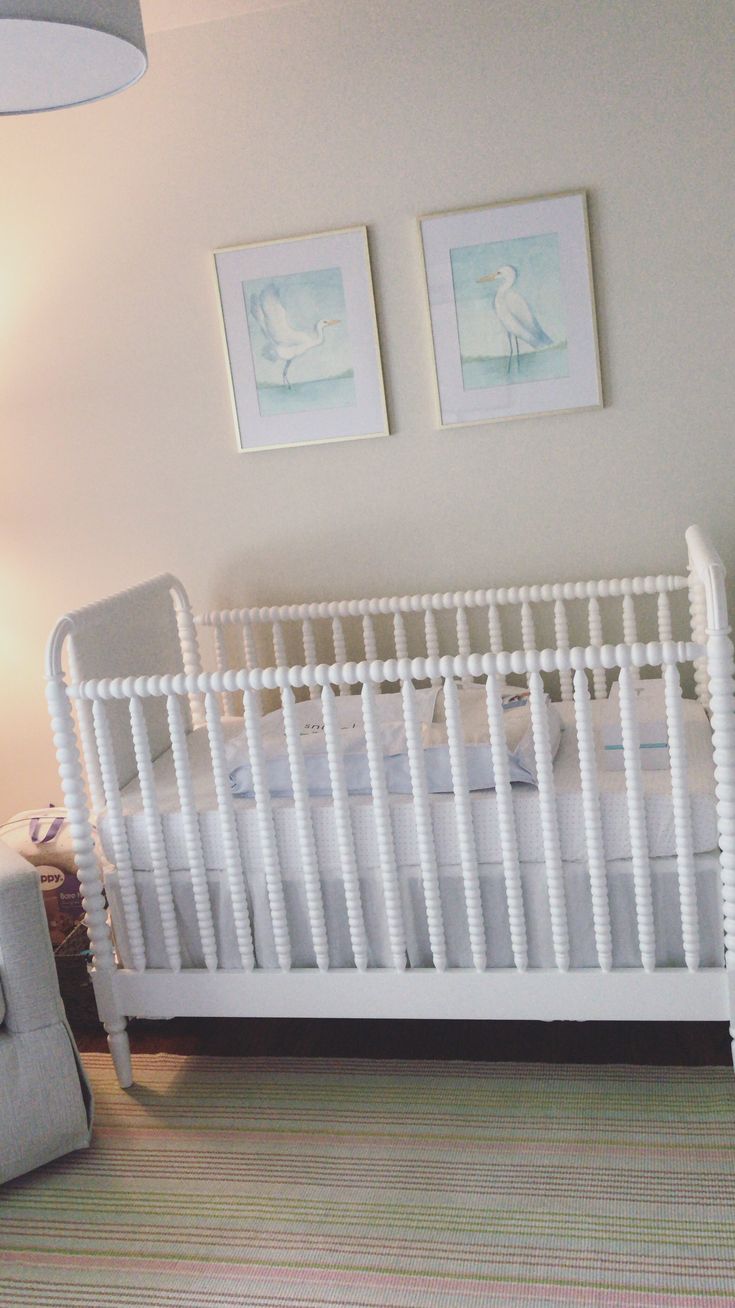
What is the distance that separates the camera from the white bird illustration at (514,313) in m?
2.75

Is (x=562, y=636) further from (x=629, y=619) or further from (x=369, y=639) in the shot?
(x=369, y=639)

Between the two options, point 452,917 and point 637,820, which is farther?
point 452,917

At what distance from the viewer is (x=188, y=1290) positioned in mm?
1755

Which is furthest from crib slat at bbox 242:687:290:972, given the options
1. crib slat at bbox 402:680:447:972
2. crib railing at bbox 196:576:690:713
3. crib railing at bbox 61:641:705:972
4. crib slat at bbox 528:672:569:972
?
crib railing at bbox 196:576:690:713

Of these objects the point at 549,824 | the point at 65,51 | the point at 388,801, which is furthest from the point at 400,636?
the point at 65,51

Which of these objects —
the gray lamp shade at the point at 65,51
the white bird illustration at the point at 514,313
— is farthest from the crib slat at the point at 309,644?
the gray lamp shade at the point at 65,51

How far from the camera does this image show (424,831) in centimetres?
205

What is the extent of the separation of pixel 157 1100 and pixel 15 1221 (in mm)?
354

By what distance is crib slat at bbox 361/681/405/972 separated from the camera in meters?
2.00

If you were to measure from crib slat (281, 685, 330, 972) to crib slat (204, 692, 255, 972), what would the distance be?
0.37 ft

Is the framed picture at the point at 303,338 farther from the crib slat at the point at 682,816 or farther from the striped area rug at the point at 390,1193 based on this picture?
the striped area rug at the point at 390,1193

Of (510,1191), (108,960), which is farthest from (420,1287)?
(108,960)

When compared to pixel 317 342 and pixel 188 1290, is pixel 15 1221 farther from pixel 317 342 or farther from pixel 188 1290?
pixel 317 342

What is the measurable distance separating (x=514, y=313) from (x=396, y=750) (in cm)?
114
